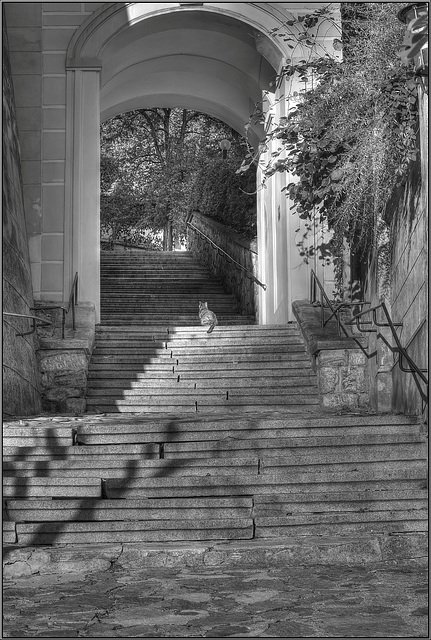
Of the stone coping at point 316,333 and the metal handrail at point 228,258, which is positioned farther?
the metal handrail at point 228,258

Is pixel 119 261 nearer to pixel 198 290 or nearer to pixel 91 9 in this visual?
pixel 198 290

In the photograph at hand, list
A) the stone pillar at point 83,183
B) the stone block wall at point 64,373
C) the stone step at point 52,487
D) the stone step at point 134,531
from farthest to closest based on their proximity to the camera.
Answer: the stone pillar at point 83,183 → the stone block wall at point 64,373 → the stone step at point 52,487 → the stone step at point 134,531

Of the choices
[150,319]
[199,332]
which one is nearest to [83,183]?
[150,319]

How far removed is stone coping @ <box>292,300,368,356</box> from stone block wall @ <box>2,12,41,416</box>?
3.30 meters

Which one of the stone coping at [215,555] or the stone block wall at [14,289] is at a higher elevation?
the stone block wall at [14,289]

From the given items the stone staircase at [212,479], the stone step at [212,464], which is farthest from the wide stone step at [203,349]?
the stone step at [212,464]

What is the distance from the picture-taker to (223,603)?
16.7 feet

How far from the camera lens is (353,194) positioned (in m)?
8.78

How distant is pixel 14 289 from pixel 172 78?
7950 millimetres

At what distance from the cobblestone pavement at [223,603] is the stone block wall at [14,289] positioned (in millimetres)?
3803

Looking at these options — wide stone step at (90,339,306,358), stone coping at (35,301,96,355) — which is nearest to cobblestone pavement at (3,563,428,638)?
stone coping at (35,301,96,355)

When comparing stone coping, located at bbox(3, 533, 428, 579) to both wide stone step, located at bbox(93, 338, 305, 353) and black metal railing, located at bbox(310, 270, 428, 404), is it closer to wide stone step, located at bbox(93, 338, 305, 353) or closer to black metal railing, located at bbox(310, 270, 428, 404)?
black metal railing, located at bbox(310, 270, 428, 404)

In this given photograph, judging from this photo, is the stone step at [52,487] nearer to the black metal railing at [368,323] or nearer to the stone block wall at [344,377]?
the black metal railing at [368,323]

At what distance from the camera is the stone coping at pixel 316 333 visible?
10.8m
